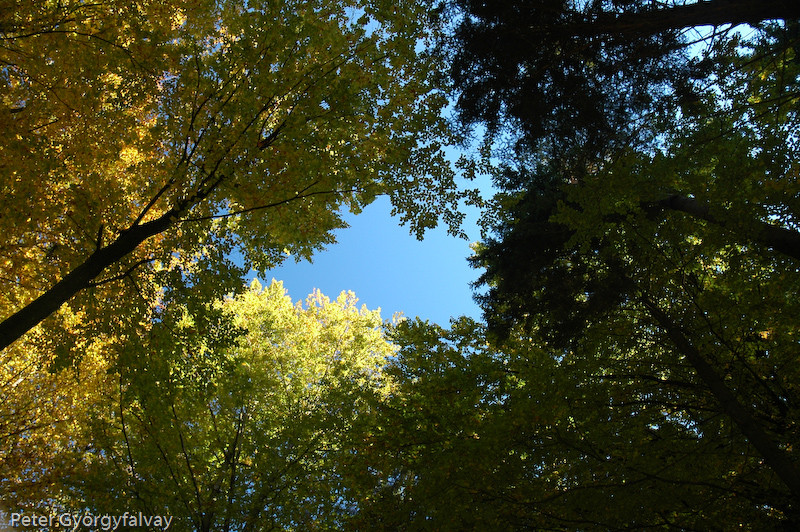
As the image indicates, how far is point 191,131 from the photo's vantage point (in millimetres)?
4742

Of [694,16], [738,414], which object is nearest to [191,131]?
[694,16]

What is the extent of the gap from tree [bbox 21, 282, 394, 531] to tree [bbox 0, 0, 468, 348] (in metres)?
0.91

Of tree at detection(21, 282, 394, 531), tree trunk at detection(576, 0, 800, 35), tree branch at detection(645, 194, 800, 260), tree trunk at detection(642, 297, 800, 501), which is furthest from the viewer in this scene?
tree at detection(21, 282, 394, 531)

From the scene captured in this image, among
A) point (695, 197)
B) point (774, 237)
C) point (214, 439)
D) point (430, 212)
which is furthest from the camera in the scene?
point (214, 439)

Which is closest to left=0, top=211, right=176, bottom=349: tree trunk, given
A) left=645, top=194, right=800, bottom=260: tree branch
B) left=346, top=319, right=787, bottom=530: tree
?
left=346, top=319, right=787, bottom=530: tree

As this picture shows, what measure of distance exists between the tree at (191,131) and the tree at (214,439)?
91 cm

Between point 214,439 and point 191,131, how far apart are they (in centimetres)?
605

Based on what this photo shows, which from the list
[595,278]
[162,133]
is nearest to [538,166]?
[595,278]

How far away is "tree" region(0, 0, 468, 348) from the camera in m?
4.61

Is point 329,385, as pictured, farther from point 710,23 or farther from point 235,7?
point 710,23

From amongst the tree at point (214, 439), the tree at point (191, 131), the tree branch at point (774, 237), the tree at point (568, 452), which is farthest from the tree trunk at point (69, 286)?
the tree branch at point (774, 237)

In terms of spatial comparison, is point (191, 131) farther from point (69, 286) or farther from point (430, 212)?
point (430, 212)

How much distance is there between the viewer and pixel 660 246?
6.16 meters

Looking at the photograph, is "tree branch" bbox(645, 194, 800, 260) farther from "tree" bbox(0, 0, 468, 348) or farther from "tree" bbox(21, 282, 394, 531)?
"tree" bbox(21, 282, 394, 531)
